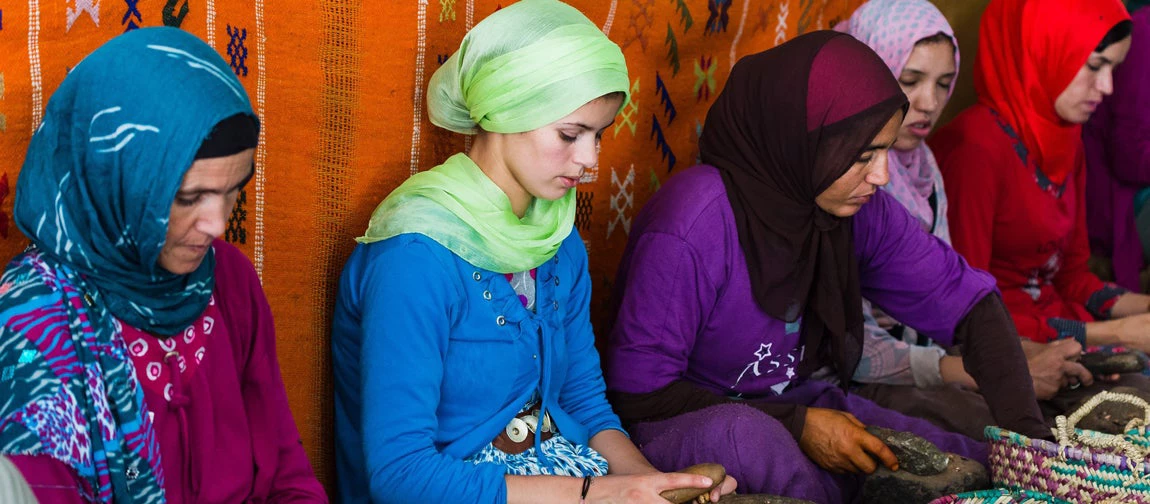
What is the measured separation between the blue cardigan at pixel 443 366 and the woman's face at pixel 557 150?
0.63 feet

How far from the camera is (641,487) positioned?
1958 millimetres

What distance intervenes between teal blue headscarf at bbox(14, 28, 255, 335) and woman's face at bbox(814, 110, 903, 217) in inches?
55.1

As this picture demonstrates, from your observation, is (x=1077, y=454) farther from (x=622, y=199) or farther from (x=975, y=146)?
(x=975, y=146)

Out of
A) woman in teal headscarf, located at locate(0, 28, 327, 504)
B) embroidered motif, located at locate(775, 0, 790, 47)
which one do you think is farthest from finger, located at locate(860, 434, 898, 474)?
embroidered motif, located at locate(775, 0, 790, 47)

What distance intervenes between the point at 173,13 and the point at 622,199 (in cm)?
135

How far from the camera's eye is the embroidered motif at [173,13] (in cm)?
188

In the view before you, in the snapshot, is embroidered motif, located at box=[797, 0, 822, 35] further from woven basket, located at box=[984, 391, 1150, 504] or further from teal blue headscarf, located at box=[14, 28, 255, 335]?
teal blue headscarf, located at box=[14, 28, 255, 335]

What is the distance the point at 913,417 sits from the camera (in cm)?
276

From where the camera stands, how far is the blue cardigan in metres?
1.88

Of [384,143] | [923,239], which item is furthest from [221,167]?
[923,239]

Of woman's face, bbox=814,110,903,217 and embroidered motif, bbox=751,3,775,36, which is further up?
embroidered motif, bbox=751,3,775,36

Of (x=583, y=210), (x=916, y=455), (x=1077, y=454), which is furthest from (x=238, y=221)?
(x=1077, y=454)

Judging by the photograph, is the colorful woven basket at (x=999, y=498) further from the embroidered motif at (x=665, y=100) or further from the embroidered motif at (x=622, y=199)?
the embroidered motif at (x=665, y=100)

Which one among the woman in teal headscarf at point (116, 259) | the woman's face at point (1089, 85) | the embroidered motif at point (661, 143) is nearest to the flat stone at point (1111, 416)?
the embroidered motif at point (661, 143)
